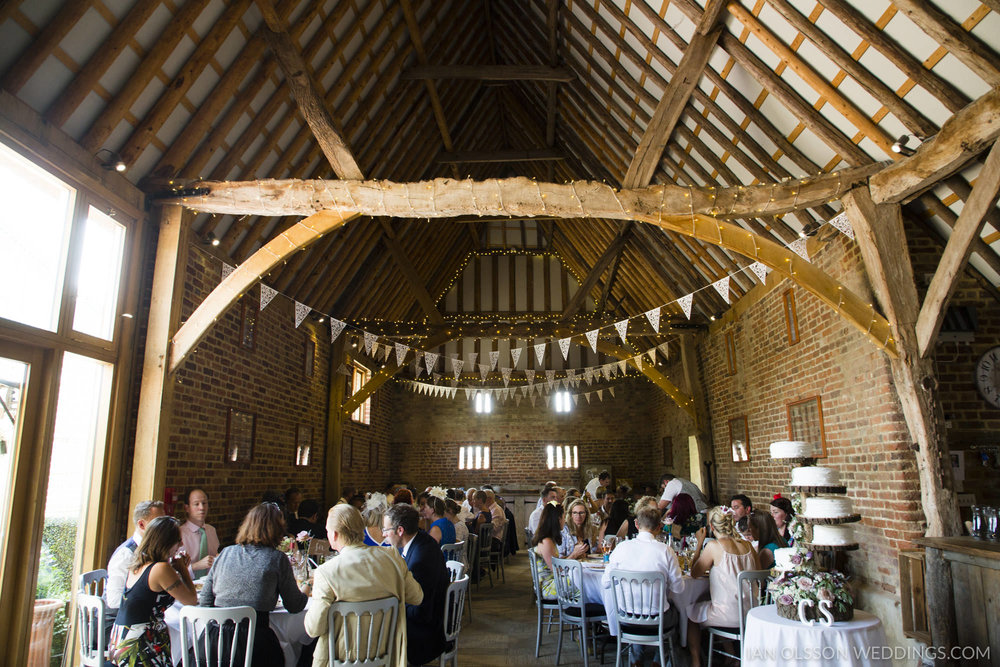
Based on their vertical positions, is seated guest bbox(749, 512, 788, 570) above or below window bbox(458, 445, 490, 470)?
below

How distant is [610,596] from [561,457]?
11254 mm

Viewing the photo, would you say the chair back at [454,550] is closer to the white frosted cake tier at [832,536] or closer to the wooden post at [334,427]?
the white frosted cake tier at [832,536]

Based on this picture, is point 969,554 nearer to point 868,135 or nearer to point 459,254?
point 868,135

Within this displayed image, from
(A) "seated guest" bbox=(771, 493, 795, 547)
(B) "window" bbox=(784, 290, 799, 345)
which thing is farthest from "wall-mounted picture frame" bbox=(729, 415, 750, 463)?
(A) "seated guest" bbox=(771, 493, 795, 547)

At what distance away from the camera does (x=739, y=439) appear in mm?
8812

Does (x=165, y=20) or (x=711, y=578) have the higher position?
(x=165, y=20)

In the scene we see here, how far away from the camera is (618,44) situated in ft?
20.4

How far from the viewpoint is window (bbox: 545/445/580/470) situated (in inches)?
600

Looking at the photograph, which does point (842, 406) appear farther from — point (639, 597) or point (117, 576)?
point (117, 576)

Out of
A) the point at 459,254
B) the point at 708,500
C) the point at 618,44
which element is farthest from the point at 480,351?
the point at 618,44

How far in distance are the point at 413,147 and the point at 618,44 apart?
3.59m

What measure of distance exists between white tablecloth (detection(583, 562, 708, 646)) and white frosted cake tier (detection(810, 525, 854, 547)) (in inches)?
40.3

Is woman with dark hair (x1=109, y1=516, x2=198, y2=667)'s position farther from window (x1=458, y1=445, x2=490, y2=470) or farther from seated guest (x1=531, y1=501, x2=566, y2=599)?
window (x1=458, y1=445, x2=490, y2=470)

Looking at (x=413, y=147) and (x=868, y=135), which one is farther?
(x=413, y=147)
